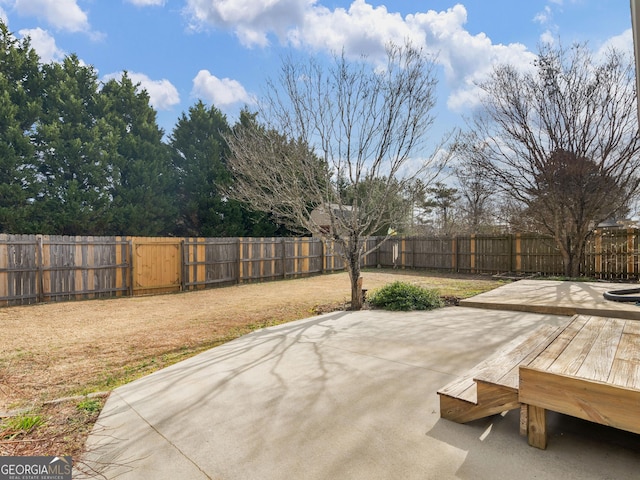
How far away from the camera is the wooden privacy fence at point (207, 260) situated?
7.90 meters

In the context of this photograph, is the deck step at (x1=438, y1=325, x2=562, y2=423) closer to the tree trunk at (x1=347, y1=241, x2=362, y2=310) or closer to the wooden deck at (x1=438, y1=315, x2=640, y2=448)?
the wooden deck at (x1=438, y1=315, x2=640, y2=448)

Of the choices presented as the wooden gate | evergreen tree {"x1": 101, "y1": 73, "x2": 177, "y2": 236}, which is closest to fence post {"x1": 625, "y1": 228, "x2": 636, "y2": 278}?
the wooden gate

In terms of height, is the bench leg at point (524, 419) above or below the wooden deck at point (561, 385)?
below

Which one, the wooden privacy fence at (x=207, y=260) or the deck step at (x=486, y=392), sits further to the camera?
the wooden privacy fence at (x=207, y=260)

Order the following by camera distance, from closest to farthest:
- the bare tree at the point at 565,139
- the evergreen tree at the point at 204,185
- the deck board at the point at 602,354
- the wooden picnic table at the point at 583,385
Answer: the wooden picnic table at the point at 583,385
the deck board at the point at 602,354
the bare tree at the point at 565,139
the evergreen tree at the point at 204,185

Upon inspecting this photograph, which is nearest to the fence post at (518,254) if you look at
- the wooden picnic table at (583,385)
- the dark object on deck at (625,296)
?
the dark object on deck at (625,296)

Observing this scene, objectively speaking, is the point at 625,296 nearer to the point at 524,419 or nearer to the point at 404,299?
the point at 404,299

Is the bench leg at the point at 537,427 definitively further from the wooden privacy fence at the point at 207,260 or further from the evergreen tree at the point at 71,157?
the evergreen tree at the point at 71,157

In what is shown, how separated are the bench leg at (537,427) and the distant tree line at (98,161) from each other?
31.9 feet

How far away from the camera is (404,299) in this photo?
5.96 m

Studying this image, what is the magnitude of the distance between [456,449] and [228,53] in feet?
33.8

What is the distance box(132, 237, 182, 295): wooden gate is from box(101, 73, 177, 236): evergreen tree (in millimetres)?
5688

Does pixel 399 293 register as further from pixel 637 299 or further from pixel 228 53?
pixel 228 53

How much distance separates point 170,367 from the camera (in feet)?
11.5
